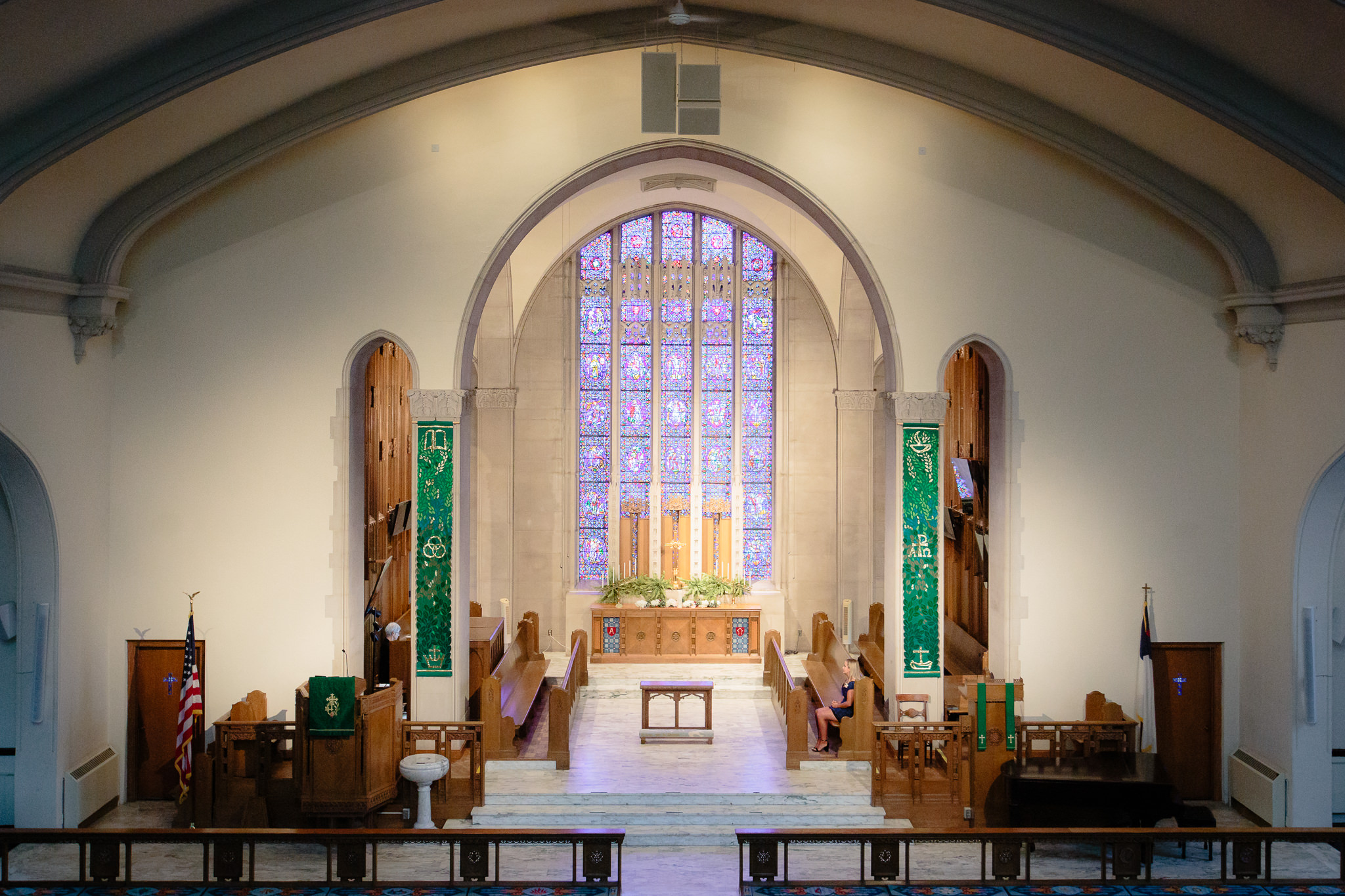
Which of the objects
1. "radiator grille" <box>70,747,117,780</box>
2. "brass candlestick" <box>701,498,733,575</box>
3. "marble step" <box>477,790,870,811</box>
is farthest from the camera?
"brass candlestick" <box>701,498,733,575</box>

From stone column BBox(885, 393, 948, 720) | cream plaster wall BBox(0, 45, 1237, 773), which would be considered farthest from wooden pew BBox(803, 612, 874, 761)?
cream plaster wall BBox(0, 45, 1237, 773)

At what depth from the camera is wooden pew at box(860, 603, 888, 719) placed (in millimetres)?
14242

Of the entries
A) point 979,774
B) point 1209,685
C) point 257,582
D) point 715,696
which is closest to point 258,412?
point 257,582

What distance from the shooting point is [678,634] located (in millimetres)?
16312

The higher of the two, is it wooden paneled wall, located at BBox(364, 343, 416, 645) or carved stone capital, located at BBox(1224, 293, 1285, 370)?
carved stone capital, located at BBox(1224, 293, 1285, 370)

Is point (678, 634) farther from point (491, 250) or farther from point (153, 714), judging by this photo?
point (153, 714)

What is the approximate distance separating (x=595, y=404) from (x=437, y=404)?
6.73 meters

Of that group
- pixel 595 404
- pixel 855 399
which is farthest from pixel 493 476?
pixel 855 399

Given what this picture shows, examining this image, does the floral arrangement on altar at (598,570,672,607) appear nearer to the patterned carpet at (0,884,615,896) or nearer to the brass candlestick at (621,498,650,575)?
the brass candlestick at (621,498,650,575)

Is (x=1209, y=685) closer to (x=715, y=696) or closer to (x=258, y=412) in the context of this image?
(x=715, y=696)

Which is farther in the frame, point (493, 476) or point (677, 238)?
point (677, 238)

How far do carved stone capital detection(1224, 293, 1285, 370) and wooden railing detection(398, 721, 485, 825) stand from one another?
7963 millimetres

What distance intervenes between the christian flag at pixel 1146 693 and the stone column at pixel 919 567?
6.04ft

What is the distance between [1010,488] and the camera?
11.4 metres
